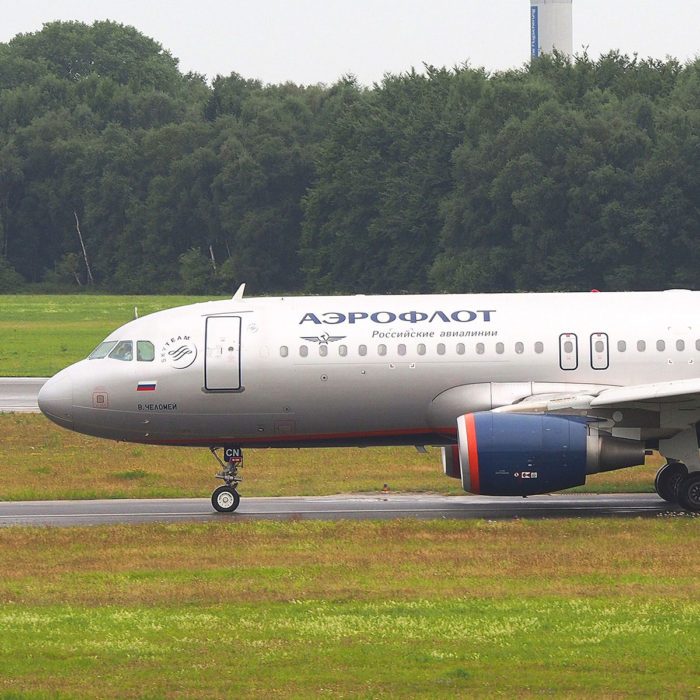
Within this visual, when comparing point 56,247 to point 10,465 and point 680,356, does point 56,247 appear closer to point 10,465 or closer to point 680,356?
point 10,465

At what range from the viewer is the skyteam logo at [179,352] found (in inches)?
987

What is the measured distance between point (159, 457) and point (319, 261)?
70534mm

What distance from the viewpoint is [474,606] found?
53.1ft

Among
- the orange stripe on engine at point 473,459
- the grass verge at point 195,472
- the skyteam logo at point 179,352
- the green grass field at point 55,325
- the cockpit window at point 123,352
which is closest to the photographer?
the orange stripe on engine at point 473,459

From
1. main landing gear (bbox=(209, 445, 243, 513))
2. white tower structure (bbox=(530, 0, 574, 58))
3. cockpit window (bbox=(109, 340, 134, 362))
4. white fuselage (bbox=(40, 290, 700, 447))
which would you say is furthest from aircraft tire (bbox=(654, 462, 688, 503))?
white tower structure (bbox=(530, 0, 574, 58))

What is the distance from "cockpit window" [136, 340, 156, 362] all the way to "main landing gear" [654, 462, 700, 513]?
9467 mm

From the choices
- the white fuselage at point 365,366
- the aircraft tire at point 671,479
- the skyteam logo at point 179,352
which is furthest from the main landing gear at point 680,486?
the skyteam logo at point 179,352

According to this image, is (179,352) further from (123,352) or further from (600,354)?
(600,354)

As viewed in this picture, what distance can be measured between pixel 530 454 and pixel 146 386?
7.16m

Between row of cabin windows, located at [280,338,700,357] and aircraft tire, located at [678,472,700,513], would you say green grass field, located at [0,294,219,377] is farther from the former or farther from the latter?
aircraft tire, located at [678,472,700,513]

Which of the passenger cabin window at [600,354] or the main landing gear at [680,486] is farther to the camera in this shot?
the passenger cabin window at [600,354]

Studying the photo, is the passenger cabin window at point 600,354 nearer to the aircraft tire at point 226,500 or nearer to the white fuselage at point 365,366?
the white fuselage at point 365,366

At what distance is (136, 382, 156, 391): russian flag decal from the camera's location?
82.5 feet

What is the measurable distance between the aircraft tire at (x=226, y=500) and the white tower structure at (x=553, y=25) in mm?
102052
